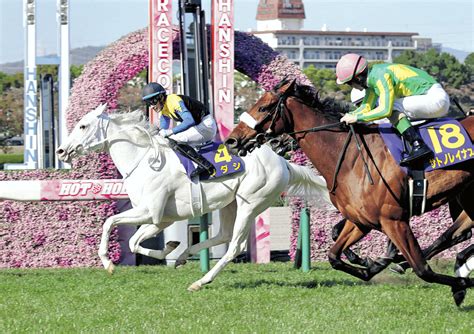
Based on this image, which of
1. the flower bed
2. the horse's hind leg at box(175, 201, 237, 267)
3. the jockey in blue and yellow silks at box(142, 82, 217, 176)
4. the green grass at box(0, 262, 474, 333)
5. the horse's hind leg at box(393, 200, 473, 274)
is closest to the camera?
the green grass at box(0, 262, 474, 333)

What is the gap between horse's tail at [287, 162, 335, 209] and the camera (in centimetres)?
1004

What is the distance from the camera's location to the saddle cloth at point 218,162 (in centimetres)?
941

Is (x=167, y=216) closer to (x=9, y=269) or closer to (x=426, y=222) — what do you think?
(x=9, y=269)

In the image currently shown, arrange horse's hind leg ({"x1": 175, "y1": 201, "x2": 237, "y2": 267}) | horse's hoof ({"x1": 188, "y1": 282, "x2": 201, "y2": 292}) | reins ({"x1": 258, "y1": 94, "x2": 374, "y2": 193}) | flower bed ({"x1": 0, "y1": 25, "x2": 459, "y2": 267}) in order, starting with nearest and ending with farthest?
reins ({"x1": 258, "y1": 94, "x2": 374, "y2": 193}), horse's hoof ({"x1": 188, "y1": 282, "x2": 201, "y2": 292}), horse's hind leg ({"x1": 175, "y1": 201, "x2": 237, "y2": 267}), flower bed ({"x1": 0, "y1": 25, "x2": 459, "y2": 267})

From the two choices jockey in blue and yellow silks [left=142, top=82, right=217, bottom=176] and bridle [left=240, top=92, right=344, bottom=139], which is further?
jockey in blue and yellow silks [left=142, top=82, right=217, bottom=176]

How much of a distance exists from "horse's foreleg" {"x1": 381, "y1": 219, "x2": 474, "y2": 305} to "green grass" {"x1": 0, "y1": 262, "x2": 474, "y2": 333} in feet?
0.75

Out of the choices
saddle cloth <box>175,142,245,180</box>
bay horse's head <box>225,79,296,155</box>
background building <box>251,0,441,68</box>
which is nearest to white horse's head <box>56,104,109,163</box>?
saddle cloth <box>175,142,245,180</box>

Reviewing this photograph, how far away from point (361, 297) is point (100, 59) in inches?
202

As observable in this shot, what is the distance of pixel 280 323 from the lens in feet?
22.7

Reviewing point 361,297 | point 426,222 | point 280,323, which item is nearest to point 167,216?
point 361,297

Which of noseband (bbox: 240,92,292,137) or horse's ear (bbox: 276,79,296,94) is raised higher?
horse's ear (bbox: 276,79,296,94)

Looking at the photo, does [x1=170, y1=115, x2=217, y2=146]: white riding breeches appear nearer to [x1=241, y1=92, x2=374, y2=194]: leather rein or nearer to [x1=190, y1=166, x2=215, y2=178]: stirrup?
[x1=190, y1=166, x2=215, y2=178]: stirrup

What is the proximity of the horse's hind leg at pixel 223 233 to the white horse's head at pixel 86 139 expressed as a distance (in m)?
1.35

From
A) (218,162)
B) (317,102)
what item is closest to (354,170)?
(317,102)
